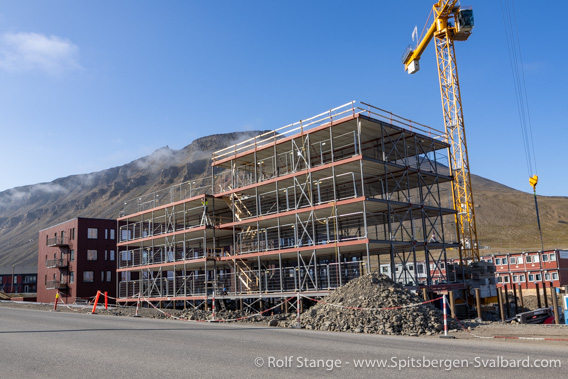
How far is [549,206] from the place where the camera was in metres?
170

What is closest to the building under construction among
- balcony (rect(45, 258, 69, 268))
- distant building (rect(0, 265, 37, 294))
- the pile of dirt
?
the pile of dirt

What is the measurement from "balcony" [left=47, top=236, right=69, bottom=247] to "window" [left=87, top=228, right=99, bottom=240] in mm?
3231

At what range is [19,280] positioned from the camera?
333 ft

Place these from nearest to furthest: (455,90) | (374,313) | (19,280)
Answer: (374,313) < (455,90) < (19,280)

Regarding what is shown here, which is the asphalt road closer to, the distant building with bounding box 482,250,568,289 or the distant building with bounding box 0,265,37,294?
the distant building with bounding box 482,250,568,289

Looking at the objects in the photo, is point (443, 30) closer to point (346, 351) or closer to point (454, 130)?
point (454, 130)

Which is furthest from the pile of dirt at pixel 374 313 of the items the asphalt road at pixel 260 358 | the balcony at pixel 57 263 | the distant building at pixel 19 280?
the distant building at pixel 19 280

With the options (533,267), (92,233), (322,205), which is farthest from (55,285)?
(533,267)

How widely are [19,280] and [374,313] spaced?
334 feet

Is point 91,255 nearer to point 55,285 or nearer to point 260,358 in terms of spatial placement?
point 55,285

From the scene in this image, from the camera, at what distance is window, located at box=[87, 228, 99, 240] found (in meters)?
61.5

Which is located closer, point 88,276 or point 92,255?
point 88,276

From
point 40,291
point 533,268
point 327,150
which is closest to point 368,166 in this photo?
point 327,150

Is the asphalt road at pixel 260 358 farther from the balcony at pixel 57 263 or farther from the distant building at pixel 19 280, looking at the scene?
the distant building at pixel 19 280
